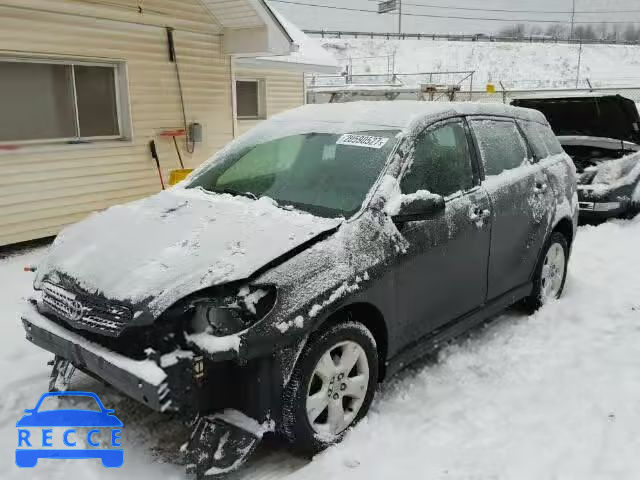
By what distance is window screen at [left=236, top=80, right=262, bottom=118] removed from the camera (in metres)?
12.5

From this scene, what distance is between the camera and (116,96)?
27.7 ft

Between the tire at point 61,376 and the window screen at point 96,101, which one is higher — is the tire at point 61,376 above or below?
below

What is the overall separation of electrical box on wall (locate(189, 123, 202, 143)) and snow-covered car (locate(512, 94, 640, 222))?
5.20m

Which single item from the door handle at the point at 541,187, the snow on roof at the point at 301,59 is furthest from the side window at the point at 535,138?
the snow on roof at the point at 301,59

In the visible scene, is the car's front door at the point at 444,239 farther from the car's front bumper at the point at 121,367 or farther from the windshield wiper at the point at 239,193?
the car's front bumper at the point at 121,367

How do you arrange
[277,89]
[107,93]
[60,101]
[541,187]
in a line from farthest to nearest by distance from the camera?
1. [277,89]
2. [107,93]
3. [60,101]
4. [541,187]

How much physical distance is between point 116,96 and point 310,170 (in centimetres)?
589

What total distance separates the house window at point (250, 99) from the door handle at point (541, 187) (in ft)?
29.0

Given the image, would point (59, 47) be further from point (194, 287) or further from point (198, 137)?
point (194, 287)

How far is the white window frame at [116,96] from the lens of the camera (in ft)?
24.1

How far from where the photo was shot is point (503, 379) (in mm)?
3762

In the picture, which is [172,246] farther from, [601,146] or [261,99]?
[261,99]

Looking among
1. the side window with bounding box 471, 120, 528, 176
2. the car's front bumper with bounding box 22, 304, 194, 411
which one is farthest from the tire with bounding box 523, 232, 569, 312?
the car's front bumper with bounding box 22, 304, 194, 411

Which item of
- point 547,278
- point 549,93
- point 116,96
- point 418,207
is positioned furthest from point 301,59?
point 549,93
